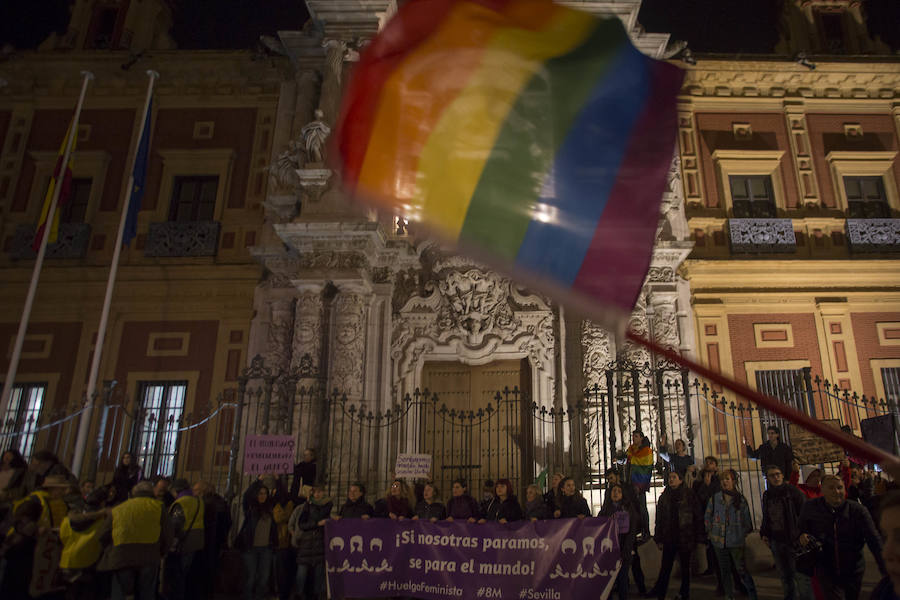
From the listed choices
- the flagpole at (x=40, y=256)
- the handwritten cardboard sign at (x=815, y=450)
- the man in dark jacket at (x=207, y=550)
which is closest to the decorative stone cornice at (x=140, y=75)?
the flagpole at (x=40, y=256)

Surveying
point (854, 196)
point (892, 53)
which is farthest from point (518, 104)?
point (892, 53)

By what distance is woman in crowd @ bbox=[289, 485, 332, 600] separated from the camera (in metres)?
7.36

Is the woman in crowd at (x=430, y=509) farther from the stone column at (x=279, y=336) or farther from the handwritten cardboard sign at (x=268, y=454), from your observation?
the stone column at (x=279, y=336)

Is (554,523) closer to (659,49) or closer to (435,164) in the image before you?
(435,164)

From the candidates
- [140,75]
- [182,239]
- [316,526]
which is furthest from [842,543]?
[140,75]

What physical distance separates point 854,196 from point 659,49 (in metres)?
5.77

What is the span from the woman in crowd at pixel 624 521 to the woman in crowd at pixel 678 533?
0.94ft

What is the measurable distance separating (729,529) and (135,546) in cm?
587

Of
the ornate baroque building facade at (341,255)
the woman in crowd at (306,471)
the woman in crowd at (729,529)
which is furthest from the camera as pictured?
the ornate baroque building facade at (341,255)

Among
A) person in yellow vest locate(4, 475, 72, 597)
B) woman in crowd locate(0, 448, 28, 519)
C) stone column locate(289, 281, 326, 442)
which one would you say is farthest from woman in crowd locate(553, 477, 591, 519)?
woman in crowd locate(0, 448, 28, 519)

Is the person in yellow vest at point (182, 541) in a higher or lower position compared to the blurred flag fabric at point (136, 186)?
lower

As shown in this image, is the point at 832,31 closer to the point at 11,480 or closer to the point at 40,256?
the point at 40,256

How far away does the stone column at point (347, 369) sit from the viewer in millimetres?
11336

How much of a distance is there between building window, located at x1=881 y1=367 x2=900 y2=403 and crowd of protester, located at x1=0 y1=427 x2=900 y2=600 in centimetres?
596
